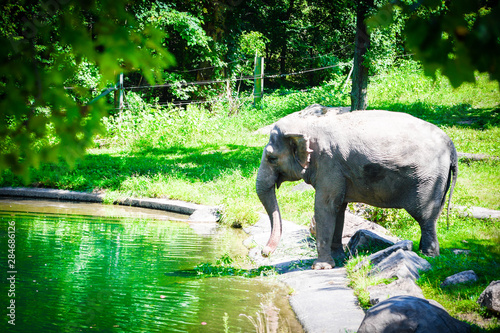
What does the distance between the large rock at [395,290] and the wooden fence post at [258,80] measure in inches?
714

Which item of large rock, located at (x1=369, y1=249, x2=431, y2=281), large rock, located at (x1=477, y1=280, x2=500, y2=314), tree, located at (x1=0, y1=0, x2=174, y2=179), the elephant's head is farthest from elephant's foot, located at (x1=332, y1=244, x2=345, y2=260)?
tree, located at (x1=0, y1=0, x2=174, y2=179)

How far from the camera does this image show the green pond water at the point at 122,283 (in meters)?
5.00

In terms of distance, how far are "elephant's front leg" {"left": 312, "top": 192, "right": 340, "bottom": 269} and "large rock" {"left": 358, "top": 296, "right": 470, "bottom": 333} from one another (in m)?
2.94

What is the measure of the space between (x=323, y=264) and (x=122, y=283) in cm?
278

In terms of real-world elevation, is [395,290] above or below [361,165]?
below

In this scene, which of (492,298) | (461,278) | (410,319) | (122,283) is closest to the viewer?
(410,319)

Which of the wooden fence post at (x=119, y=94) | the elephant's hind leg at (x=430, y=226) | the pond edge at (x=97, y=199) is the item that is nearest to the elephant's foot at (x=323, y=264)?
the elephant's hind leg at (x=430, y=226)

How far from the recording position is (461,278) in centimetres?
505

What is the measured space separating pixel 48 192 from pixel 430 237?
10.3 m

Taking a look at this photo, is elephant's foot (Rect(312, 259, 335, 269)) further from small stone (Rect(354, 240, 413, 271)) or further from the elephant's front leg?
small stone (Rect(354, 240, 413, 271))

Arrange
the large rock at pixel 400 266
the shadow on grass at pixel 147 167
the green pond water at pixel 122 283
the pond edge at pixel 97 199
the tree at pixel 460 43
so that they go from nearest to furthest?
the tree at pixel 460 43
the green pond water at pixel 122 283
the large rock at pixel 400 266
the pond edge at pixel 97 199
the shadow on grass at pixel 147 167

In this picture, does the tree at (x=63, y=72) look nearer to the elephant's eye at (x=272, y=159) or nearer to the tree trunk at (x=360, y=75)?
the elephant's eye at (x=272, y=159)

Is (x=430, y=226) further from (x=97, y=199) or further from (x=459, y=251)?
(x=97, y=199)

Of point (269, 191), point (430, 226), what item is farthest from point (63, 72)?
point (430, 226)
